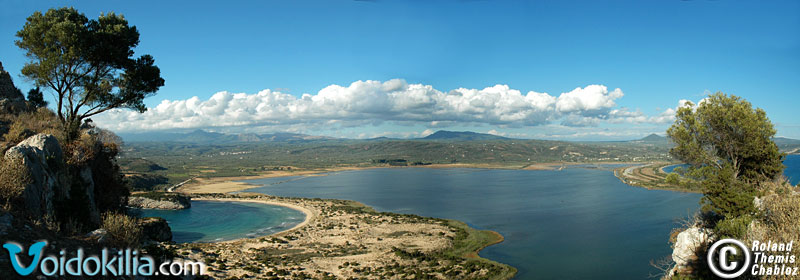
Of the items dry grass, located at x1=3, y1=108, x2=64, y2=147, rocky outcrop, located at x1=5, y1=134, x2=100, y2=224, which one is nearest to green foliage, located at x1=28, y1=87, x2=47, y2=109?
dry grass, located at x1=3, y1=108, x2=64, y2=147

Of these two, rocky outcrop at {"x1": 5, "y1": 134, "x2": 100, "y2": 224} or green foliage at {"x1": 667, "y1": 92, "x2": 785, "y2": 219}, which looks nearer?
rocky outcrop at {"x1": 5, "y1": 134, "x2": 100, "y2": 224}

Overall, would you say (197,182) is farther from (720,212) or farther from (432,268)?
(720,212)

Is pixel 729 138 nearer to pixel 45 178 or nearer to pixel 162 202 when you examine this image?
pixel 45 178

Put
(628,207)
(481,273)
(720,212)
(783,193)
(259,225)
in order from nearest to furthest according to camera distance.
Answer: (783,193) < (720,212) < (481,273) < (259,225) < (628,207)

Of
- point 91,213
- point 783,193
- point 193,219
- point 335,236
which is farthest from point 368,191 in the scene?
point 783,193

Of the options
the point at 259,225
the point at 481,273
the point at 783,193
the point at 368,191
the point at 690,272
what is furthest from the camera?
the point at 368,191

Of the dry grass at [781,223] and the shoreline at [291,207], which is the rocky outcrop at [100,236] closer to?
the dry grass at [781,223]

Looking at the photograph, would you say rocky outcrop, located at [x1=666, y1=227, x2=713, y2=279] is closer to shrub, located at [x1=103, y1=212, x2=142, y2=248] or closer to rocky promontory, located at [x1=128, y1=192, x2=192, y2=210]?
shrub, located at [x1=103, y1=212, x2=142, y2=248]
